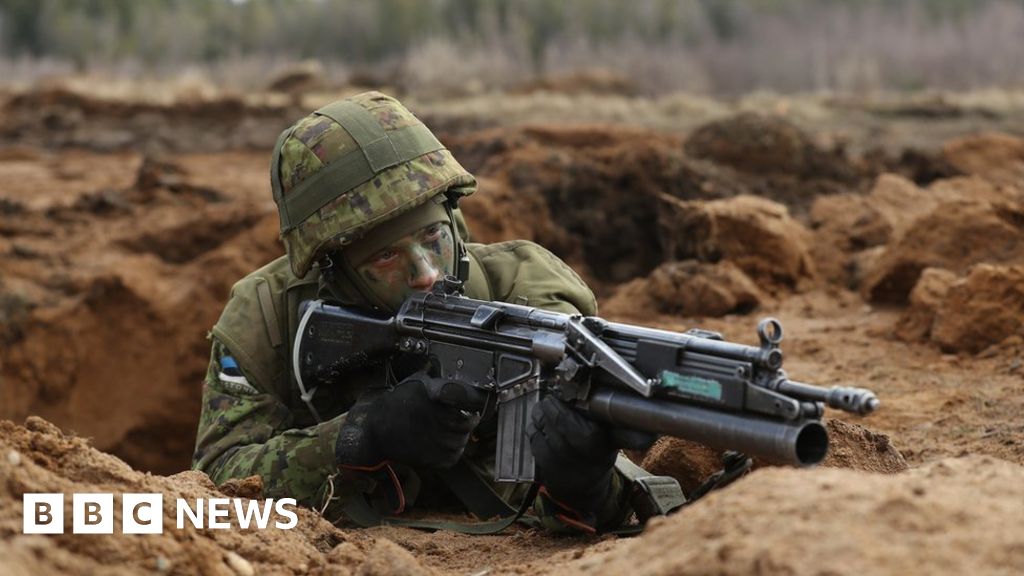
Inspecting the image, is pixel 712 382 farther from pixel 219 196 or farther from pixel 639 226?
→ pixel 219 196

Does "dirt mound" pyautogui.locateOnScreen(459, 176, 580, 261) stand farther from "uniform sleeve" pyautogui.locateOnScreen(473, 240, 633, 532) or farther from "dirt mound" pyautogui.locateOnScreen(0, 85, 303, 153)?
"dirt mound" pyautogui.locateOnScreen(0, 85, 303, 153)

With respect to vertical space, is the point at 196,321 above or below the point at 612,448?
below

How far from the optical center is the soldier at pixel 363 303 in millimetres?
4027

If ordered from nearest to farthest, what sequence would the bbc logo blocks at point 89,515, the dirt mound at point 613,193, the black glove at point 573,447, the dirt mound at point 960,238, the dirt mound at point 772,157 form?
the bbc logo blocks at point 89,515 < the black glove at point 573,447 < the dirt mound at point 960,238 < the dirt mound at point 613,193 < the dirt mound at point 772,157

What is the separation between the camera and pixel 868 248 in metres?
8.34

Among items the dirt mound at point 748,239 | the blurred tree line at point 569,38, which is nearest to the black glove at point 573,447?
the dirt mound at point 748,239

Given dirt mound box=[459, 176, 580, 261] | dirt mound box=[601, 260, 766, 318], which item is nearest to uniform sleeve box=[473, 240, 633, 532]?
dirt mound box=[601, 260, 766, 318]

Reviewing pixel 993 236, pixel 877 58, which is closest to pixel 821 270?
pixel 993 236

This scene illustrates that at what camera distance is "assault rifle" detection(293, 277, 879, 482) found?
297 cm

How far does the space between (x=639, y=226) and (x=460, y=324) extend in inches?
213

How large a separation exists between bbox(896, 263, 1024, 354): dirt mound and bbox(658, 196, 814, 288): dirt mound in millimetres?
1572

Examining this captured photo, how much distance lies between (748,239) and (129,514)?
17.8ft

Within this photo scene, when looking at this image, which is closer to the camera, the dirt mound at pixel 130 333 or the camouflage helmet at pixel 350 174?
the camouflage helmet at pixel 350 174

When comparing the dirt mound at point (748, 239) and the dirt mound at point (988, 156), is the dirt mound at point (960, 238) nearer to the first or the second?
the dirt mound at point (748, 239)
